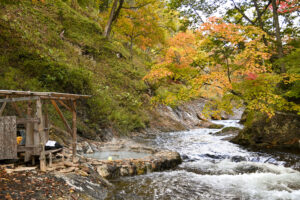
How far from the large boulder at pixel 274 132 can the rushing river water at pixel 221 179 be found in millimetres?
921

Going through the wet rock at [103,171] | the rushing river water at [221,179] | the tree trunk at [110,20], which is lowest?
the rushing river water at [221,179]

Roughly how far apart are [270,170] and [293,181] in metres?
1.20

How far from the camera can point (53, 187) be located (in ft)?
16.1

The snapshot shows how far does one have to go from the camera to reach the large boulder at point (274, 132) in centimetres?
1071

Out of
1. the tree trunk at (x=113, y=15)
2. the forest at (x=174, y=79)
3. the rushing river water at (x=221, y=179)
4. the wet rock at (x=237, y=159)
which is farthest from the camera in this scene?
the tree trunk at (x=113, y=15)

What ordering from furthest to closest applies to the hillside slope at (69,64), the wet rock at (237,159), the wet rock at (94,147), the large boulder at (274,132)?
the hillside slope at (69,64), the large boulder at (274,132), the wet rock at (94,147), the wet rock at (237,159)

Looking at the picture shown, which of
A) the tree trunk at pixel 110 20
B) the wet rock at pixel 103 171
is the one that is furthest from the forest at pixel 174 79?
the tree trunk at pixel 110 20

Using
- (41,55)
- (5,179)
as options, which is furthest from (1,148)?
(41,55)

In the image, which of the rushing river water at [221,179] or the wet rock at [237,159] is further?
the wet rock at [237,159]

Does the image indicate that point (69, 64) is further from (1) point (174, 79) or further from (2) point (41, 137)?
(2) point (41, 137)

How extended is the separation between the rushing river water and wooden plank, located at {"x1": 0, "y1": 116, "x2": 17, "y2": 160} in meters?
2.87

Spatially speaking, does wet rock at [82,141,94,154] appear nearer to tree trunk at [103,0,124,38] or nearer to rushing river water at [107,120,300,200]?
rushing river water at [107,120,300,200]

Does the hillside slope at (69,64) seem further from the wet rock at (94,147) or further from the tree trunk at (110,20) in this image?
the wet rock at (94,147)

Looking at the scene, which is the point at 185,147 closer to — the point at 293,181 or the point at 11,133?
the point at 293,181
